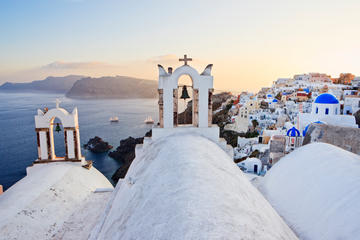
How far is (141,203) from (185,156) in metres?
0.88

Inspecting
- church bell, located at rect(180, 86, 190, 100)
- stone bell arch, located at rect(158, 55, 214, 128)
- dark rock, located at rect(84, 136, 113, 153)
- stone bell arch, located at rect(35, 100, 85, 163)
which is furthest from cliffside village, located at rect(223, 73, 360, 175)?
dark rock, located at rect(84, 136, 113, 153)

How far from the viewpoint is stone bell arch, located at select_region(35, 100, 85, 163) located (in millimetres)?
7137

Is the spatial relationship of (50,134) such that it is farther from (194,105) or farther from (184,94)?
(194,105)

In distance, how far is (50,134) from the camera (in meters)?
7.21

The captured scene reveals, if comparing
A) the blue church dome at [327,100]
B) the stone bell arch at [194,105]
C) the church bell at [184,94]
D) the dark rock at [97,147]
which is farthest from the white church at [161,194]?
Answer: the dark rock at [97,147]

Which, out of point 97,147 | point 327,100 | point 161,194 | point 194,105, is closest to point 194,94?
point 194,105

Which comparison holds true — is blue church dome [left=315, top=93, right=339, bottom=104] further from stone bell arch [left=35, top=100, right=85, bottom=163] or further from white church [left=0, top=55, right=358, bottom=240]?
stone bell arch [left=35, top=100, right=85, bottom=163]

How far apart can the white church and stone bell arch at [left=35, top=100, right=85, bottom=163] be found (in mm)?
29

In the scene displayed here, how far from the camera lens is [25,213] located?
4.51 meters

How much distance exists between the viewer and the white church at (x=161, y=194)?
175cm

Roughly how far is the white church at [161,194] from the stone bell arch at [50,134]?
3 centimetres

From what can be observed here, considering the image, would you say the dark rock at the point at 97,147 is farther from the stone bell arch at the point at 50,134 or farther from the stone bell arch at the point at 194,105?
the stone bell arch at the point at 194,105

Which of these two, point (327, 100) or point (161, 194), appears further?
point (327, 100)

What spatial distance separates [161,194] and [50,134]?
636 centimetres
